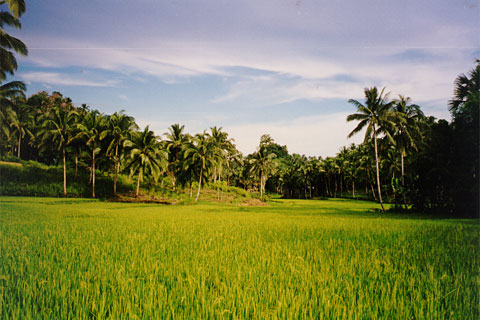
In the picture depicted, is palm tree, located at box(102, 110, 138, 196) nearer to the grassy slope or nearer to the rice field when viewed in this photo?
the grassy slope

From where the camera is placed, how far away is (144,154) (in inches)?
1223

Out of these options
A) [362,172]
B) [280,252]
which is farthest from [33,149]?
[362,172]

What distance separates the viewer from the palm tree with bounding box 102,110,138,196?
31953 mm

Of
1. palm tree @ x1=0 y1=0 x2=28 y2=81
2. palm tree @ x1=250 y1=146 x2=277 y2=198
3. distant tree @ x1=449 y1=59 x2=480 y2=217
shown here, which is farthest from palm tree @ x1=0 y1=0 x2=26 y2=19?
palm tree @ x1=250 y1=146 x2=277 y2=198

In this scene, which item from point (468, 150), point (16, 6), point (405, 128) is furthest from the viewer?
point (405, 128)

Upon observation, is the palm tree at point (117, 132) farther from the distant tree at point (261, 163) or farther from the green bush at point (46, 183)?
the distant tree at point (261, 163)

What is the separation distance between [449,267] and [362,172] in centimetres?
5451

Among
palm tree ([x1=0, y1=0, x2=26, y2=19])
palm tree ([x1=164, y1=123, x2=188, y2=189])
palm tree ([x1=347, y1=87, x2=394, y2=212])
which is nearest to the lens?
palm tree ([x1=0, y1=0, x2=26, y2=19])

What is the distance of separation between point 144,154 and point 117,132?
491 centimetres

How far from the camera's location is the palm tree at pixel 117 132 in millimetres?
31953

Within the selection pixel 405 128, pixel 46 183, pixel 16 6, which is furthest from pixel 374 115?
pixel 46 183

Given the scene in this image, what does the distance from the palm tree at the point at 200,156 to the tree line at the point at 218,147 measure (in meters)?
0.13

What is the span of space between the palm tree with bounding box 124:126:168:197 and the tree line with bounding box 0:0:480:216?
120mm

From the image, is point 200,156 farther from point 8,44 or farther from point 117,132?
point 8,44
